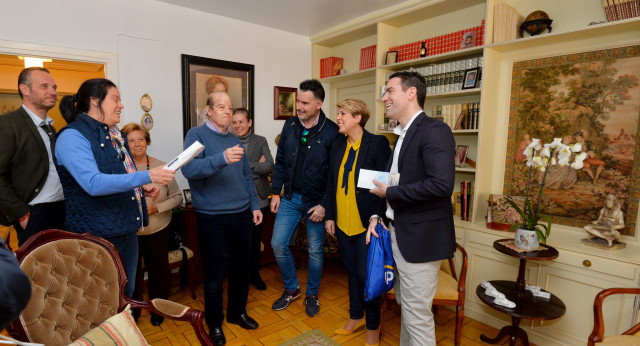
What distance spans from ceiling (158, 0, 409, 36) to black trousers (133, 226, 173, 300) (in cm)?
220

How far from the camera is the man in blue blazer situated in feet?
5.23

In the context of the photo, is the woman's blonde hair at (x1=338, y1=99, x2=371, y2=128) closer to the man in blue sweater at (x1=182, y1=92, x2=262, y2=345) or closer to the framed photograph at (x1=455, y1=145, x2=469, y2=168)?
the man in blue sweater at (x1=182, y1=92, x2=262, y2=345)

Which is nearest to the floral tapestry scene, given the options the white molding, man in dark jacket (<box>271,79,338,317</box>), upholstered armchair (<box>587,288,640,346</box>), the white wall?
upholstered armchair (<box>587,288,640,346</box>)

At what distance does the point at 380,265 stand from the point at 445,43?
7.29 feet

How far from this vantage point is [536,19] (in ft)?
8.05

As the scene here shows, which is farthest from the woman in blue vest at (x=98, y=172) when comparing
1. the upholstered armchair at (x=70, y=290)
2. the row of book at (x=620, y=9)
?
the row of book at (x=620, y=9)

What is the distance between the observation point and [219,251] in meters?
2.15

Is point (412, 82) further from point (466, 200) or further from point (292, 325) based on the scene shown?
point (292, 325)

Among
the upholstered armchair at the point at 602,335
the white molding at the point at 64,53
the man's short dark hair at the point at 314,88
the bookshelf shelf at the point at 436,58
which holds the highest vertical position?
the bookshelf shelf at the point at 436,58

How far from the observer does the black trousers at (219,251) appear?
212cm

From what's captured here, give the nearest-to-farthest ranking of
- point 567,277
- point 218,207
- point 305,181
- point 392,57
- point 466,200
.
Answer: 1. point 218,207
2. point 567,277
3. point 305,181
4. point 466,200
5. point 392,57

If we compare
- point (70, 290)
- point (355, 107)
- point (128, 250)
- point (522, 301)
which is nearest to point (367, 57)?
point (355, 107)

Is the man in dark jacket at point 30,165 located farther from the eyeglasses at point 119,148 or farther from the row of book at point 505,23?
the row of book at point 505,23

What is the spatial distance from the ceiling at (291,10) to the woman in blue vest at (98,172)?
2.01 meters
